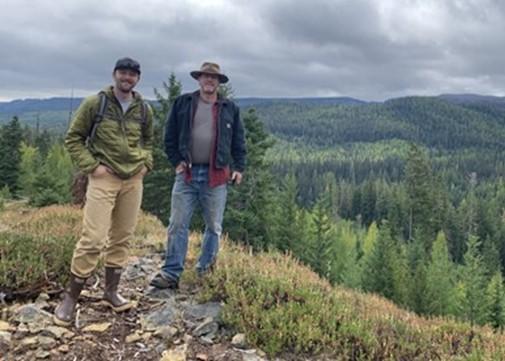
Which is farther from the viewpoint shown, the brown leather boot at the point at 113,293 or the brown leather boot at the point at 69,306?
the brown leather boot at the point at 113,293

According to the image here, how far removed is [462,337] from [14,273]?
16.2ft

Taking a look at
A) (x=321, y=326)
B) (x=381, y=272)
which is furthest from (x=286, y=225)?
(x=321, y=326)

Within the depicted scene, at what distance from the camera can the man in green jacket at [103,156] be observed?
15.4 feet

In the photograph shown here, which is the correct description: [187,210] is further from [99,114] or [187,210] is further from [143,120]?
[99,114]

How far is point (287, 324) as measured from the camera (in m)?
4.86

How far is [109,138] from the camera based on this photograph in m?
4.77

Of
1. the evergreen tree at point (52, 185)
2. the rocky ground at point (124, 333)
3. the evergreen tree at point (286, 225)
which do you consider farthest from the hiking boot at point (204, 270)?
the evergreen tree at point (286, 225)

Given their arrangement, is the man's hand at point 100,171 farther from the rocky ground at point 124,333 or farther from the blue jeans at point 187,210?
the rocky ground at point 124,333

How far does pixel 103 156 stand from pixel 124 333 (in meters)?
1.72

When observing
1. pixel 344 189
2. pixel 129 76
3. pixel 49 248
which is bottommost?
pixel 344 189

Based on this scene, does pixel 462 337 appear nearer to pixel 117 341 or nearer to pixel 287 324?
pixel 287 324

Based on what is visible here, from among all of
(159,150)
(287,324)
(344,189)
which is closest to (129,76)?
(287,324)

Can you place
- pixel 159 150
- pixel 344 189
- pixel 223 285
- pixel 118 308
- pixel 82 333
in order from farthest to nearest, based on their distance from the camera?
pixel 344 189
pixel 159 150
pixel 223 285
pixel 118 308
pixel 82 333

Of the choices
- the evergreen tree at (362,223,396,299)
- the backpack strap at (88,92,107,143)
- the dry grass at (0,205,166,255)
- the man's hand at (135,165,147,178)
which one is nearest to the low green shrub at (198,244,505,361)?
the man's hand at (135,165,147,178)
